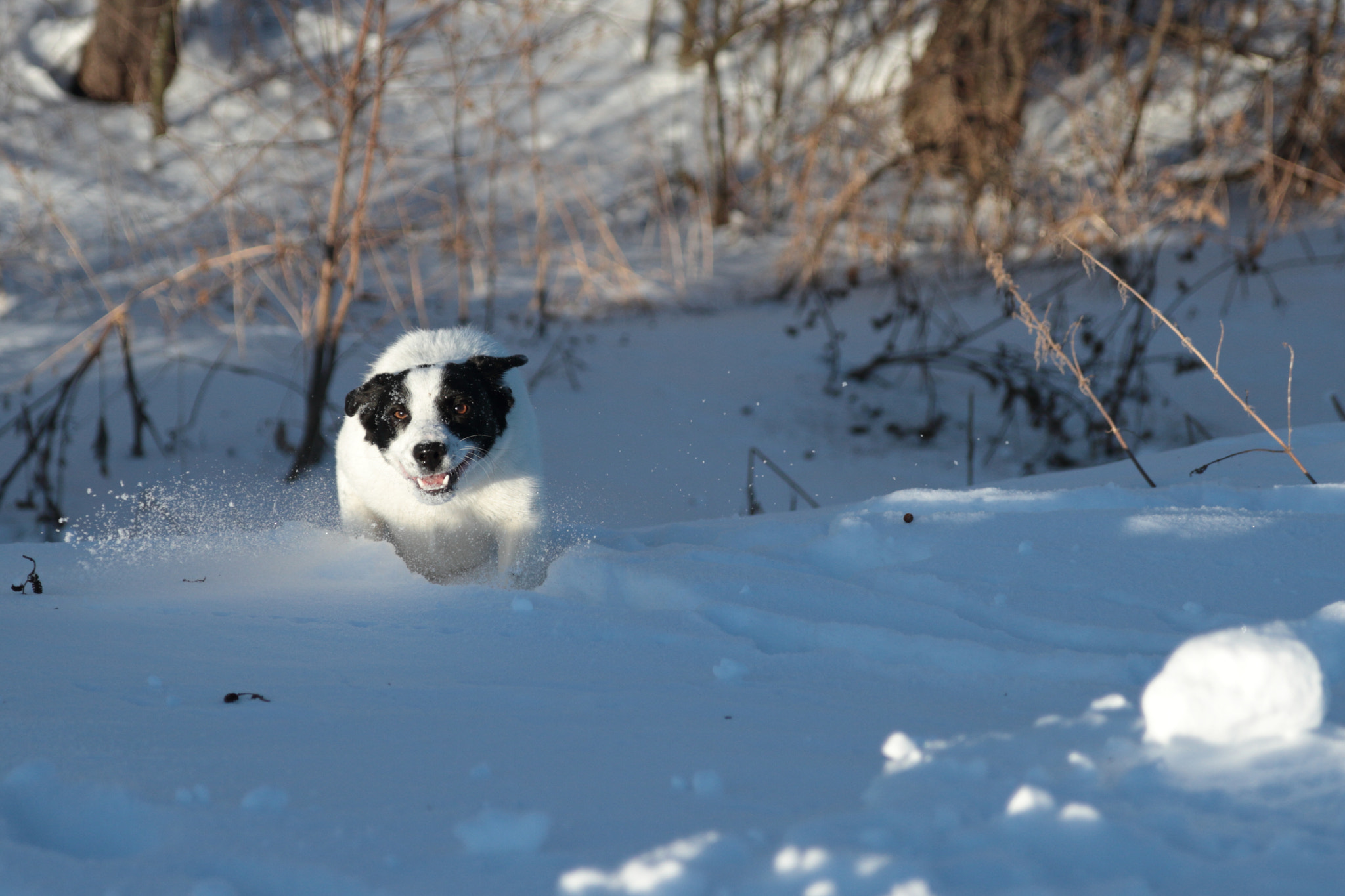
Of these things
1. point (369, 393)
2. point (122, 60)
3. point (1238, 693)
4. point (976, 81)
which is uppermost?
point (122, 60)

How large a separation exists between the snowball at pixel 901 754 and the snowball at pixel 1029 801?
0.20 metres

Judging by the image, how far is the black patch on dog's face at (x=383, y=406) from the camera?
3492mm

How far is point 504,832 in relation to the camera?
1468 mm

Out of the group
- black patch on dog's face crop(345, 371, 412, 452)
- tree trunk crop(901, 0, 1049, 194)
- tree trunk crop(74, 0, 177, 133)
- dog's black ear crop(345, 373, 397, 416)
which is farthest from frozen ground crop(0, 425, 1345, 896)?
tree trunk crop(74, 0, 177, 133)

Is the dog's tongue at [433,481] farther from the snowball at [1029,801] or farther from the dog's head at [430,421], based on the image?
the snowball at [1029,801]

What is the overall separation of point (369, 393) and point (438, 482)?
0.43 metres

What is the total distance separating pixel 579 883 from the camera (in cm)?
132

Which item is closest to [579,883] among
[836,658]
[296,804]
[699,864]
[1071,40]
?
[699,864]

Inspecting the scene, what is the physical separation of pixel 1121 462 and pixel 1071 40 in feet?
33.7

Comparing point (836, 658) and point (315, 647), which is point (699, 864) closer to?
point (836, 658)

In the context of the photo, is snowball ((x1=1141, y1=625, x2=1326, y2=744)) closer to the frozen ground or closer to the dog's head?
the frozen ground

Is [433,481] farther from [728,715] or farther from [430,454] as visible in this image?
[728,715]

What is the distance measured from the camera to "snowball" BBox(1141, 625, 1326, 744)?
1567 mm

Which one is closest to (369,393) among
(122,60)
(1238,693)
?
(1238,693)
